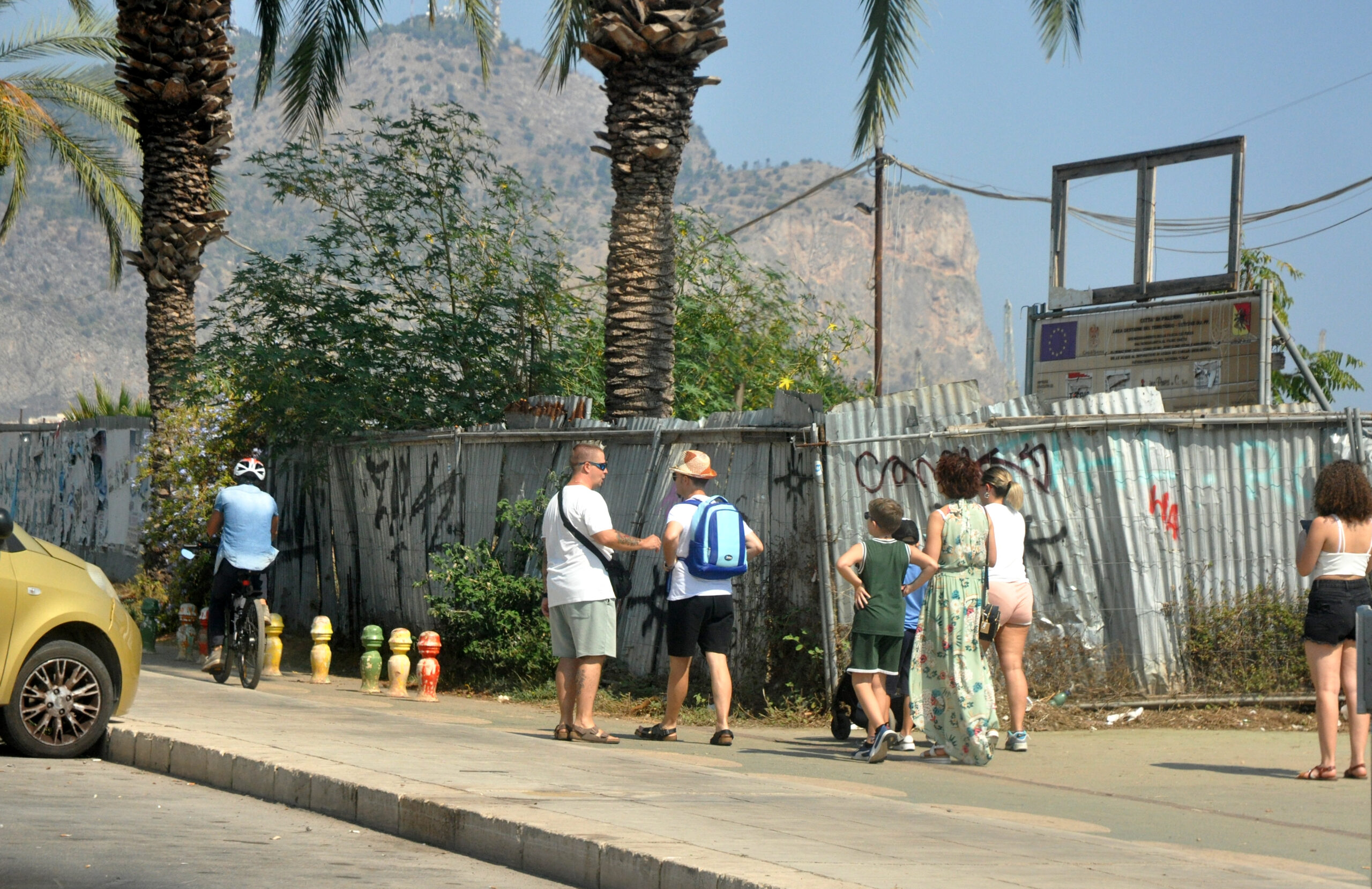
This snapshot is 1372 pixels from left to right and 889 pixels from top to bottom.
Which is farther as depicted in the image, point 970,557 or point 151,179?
point 151,179

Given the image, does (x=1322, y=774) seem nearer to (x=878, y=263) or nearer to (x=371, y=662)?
(x=371, y=662)

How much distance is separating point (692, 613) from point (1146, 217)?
858 cm

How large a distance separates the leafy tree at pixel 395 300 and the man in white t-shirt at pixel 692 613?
4.89m

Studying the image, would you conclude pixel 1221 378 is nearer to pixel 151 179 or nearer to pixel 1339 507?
pixel 1339 507

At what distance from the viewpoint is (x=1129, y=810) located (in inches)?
274

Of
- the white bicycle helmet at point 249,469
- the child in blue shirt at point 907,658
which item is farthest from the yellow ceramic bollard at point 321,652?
the child in blue shirt at point 907,658

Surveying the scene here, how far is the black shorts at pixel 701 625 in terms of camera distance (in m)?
8.77

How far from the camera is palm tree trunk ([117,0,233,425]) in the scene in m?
15.0

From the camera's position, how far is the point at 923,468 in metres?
9.77

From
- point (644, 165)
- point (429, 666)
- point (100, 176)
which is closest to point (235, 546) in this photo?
point (429, 666)

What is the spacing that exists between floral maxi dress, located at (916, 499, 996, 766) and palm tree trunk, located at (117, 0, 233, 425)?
9.43 m

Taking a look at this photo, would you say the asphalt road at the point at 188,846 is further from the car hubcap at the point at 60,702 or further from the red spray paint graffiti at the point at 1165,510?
the red spray paint graffiti at the point at 1165,510

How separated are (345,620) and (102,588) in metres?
5.77

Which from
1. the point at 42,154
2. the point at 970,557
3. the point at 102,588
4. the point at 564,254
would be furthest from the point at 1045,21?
the point at 42,154
